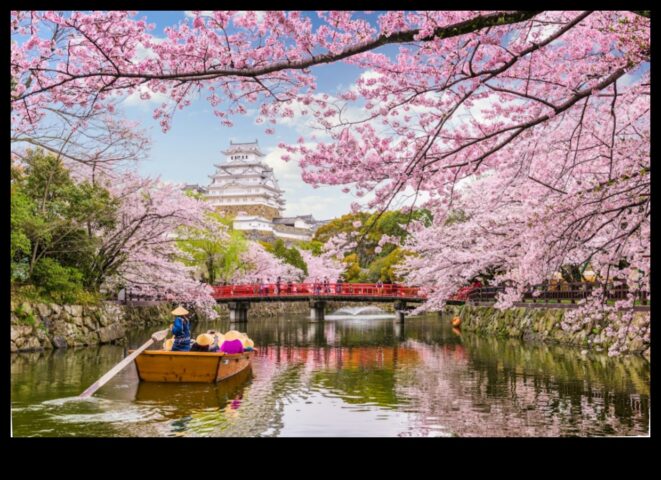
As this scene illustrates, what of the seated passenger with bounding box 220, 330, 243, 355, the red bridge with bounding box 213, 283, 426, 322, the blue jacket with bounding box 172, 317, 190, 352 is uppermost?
the red bridge with bounding box 213, 283, 426, 322

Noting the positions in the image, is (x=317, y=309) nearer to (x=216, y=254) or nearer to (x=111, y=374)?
(x=216, y=254)

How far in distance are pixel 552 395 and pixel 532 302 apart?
864 centimetres

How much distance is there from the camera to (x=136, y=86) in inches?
196

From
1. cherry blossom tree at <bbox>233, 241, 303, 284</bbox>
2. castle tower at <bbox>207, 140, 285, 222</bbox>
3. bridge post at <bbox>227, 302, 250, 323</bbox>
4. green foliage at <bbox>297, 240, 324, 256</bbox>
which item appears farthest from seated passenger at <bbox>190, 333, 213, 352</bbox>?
green foliage at <bbox>297, 240, 324, 256</bbox>

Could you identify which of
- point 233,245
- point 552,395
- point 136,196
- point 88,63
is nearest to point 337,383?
point 552,395

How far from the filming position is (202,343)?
9.08 m

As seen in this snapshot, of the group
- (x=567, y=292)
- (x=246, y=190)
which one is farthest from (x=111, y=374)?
(x=246, y=190)

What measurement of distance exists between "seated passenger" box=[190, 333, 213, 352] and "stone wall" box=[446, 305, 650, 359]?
613 centimetres

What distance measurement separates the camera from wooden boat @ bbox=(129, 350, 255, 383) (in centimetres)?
876

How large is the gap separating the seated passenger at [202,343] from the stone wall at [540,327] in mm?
6125

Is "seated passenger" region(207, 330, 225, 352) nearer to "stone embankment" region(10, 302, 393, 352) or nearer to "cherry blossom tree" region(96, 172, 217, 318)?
"stone embankment" region(10, 302, 393, 352)

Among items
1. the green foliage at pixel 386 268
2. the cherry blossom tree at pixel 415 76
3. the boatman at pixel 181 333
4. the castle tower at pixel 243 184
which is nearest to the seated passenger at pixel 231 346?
the boatman at pixel 181 333

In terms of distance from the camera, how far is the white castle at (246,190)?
103ft

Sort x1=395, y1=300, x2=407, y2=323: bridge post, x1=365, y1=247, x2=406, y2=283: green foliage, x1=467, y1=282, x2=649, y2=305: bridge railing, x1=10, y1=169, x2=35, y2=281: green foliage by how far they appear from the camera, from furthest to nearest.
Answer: x1=365, y1=247, x2=406, y2=283: green foliage
x1=395, y1=300, x2=407, y2=323: bridge post
x1=467, y1=282, x2=649, y2=305: bridge railing
x1=10, y1=169, x2=35, y2=281: green foliage
